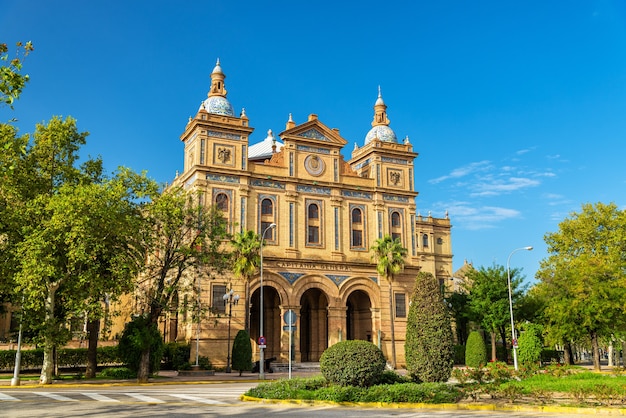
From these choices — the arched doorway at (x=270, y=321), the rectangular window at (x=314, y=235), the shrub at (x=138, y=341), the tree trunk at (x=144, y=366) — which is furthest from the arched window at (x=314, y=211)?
the tree trunk at (x=144, y=366)

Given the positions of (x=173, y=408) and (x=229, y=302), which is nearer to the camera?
(x=173, y=408)

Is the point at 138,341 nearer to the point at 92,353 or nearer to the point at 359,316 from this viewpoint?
the point at 92,353

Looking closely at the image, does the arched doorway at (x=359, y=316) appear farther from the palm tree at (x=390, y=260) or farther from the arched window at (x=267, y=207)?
the arched window at (x=267, y=207)

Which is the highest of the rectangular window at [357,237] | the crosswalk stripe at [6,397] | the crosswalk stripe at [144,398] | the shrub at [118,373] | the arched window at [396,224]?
the arched window at [396,224]

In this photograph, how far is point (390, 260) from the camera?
164 feet

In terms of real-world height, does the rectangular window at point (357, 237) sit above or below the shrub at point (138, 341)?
above

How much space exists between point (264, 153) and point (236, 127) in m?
13.9

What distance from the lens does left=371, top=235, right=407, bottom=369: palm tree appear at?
49.8m

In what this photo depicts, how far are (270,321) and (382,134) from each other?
1968 cm

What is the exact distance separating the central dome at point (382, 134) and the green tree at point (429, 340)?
1386 inches

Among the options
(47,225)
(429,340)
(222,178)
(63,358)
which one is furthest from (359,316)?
(429,340)

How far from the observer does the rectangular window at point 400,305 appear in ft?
170

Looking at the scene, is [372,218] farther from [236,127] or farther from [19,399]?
[19,399]

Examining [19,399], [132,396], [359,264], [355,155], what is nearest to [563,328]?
[359,264]
